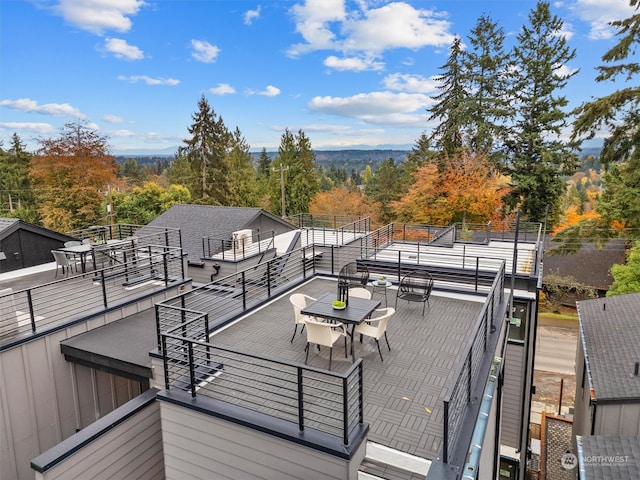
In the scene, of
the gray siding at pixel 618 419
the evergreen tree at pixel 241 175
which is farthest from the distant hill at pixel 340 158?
the gray siding at pixel 618 419

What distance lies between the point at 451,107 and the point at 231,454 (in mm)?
29085

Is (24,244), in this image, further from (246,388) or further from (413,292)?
(413,292)

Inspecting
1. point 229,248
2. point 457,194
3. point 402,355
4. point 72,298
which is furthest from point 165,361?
point 457,194

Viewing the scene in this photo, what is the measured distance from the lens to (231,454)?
435cm

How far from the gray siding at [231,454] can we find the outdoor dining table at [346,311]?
2.01 metres

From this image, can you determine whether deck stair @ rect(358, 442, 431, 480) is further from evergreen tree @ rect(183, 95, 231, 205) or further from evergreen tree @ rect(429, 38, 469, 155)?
evergreen tree @ rect(183, 95, 231, 205)

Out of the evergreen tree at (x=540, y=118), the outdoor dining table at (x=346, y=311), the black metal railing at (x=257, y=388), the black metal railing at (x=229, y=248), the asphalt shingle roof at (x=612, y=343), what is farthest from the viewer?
the evergreen tree at (x=540, y=118)

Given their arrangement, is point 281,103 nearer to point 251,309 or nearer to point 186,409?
point 251,309

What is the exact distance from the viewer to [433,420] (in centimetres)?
449

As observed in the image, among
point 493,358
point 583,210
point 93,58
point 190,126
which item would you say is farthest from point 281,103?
point 493,358

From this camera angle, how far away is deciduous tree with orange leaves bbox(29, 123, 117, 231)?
24062 mm

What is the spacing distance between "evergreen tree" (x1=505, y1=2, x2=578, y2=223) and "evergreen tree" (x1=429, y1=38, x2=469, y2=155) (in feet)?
11.6

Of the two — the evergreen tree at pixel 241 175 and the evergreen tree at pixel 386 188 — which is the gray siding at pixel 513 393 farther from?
the evergreen tree at pixel 241 175

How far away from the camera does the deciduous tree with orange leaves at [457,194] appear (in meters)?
22.9
